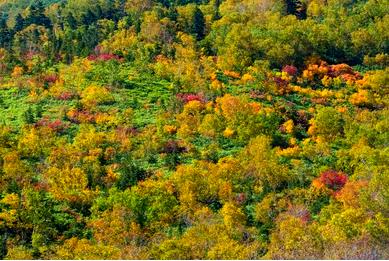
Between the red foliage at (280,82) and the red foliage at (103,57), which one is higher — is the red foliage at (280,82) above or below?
above

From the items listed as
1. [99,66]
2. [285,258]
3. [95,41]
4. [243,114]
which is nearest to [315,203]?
[285,258]

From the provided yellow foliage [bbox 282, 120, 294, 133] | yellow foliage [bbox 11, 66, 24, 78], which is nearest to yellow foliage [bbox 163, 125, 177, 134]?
yellow foliage [bbox 282, 120, 294, 133]

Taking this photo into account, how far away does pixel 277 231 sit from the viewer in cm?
5438

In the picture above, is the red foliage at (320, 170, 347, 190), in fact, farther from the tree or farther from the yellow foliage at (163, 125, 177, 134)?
the tree

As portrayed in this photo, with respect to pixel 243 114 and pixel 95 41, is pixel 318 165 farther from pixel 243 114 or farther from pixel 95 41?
pixel 95 41

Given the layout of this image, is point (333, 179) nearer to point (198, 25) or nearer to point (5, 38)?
point (198, 25)

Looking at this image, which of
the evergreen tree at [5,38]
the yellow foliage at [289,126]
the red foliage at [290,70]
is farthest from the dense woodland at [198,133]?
the evergreen tree at [5,38]

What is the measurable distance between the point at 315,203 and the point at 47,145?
37.0 metres

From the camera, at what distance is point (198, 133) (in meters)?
83.7

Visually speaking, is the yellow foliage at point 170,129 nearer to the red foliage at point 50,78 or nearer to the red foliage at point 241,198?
the red foliage at point 241,198

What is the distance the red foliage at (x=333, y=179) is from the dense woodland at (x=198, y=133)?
231 millimetres

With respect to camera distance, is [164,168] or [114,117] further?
[114,117]

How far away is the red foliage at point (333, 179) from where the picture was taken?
67125 mm

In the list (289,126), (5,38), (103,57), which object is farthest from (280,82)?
(5,38)
